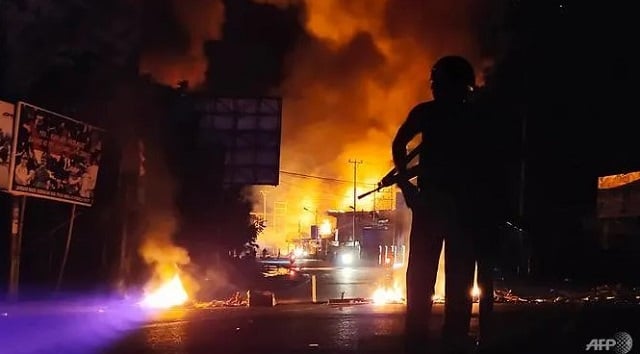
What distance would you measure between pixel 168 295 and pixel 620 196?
1059cm

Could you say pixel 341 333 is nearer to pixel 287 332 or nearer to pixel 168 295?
pixel 287 332

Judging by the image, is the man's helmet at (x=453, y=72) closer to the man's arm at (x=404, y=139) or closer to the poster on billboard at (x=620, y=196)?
the man's arm at (x=404, y=139)

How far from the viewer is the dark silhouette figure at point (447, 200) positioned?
3.96m

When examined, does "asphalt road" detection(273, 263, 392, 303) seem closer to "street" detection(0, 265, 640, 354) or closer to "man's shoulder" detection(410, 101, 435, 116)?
"street" detection(0, 265, 640, 354)

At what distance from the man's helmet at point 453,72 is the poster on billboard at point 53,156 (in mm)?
10573

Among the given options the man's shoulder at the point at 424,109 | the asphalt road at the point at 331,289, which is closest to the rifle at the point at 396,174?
the man's shoulder at the point at 424,109

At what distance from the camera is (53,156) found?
13961 mm

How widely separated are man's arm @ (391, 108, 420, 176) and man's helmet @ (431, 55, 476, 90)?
0.78 ft

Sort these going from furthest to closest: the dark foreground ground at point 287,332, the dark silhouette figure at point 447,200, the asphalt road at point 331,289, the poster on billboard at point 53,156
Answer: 1. the asphalt road at point 331,289
2. the poster on billboard at point 53,156
3. the dark foreground ground at point 287,332
4. the dark silhouette figure at point 447,200

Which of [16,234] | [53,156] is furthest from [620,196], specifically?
[16,234]

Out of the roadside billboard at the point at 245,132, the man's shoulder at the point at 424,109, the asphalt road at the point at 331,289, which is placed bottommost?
the asphalt road at the point at 331,289

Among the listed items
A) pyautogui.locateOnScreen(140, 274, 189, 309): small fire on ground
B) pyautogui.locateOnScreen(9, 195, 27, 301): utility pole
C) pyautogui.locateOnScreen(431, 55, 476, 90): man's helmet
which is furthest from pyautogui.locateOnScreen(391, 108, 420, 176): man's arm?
pyautogui.locateOnScreen(9, 195, 27, 301): utility pole

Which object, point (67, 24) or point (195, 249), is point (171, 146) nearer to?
point (195, 249)

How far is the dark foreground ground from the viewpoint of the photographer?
529 centimetres
